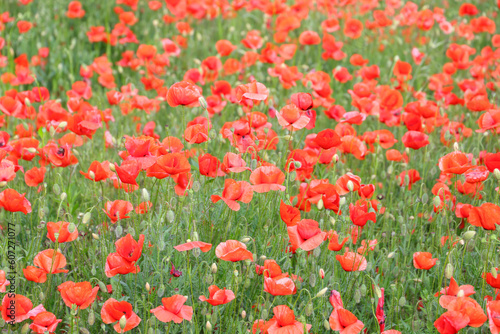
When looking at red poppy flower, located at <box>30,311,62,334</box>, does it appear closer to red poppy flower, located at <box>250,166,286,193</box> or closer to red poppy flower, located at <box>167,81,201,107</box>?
red poppy flower, located at <box>250,166,286,193</box>

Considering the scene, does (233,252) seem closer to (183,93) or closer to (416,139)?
(183,93)

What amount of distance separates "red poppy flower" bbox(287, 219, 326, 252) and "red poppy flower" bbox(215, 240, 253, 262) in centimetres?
19

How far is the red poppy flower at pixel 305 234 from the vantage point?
195 cm

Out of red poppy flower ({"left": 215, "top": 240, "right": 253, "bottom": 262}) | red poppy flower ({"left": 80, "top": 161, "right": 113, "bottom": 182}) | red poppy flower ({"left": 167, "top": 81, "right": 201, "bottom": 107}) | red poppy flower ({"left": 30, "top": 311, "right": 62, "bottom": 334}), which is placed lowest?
red poppy flower ({"left": 30, "top": 311, "right": 62, "bottom": 334})

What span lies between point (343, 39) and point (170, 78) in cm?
205

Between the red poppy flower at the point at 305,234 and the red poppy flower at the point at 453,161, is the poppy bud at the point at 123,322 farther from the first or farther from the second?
the red poppy flower at the point at 453,161

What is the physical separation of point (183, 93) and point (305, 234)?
81cm

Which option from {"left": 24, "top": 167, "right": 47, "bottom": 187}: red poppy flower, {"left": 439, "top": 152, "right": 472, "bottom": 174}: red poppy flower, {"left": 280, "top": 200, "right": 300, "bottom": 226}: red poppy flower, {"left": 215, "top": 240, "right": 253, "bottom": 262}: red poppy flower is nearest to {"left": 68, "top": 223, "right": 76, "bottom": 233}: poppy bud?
{"left": 215, "top": 240, "right": 253, "bottom": 262}: red poppy flower

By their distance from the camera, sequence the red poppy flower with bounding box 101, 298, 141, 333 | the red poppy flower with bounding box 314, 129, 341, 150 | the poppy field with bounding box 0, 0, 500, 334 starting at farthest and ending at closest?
the red poppy flower with bounding box 314, 129, 341, 150
the poppy field with bounding box 0, 0, 500, 334
the red poppy flower with bounding box 101, 298, 141, 333

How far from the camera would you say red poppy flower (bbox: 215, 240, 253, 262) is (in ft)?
6.04

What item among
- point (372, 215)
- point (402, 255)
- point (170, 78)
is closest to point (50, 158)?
point (372, 215)

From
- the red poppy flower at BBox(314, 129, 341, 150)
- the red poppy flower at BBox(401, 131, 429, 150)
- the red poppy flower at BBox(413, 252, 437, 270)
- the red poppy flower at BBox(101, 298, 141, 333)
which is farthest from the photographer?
the red poppy flower at BBox(401, 131, 429, 150)

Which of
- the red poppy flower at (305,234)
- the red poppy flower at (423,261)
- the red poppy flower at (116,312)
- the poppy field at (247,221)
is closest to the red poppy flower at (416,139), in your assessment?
the poppy field at (247,221)

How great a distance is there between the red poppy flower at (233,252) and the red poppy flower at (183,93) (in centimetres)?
70
